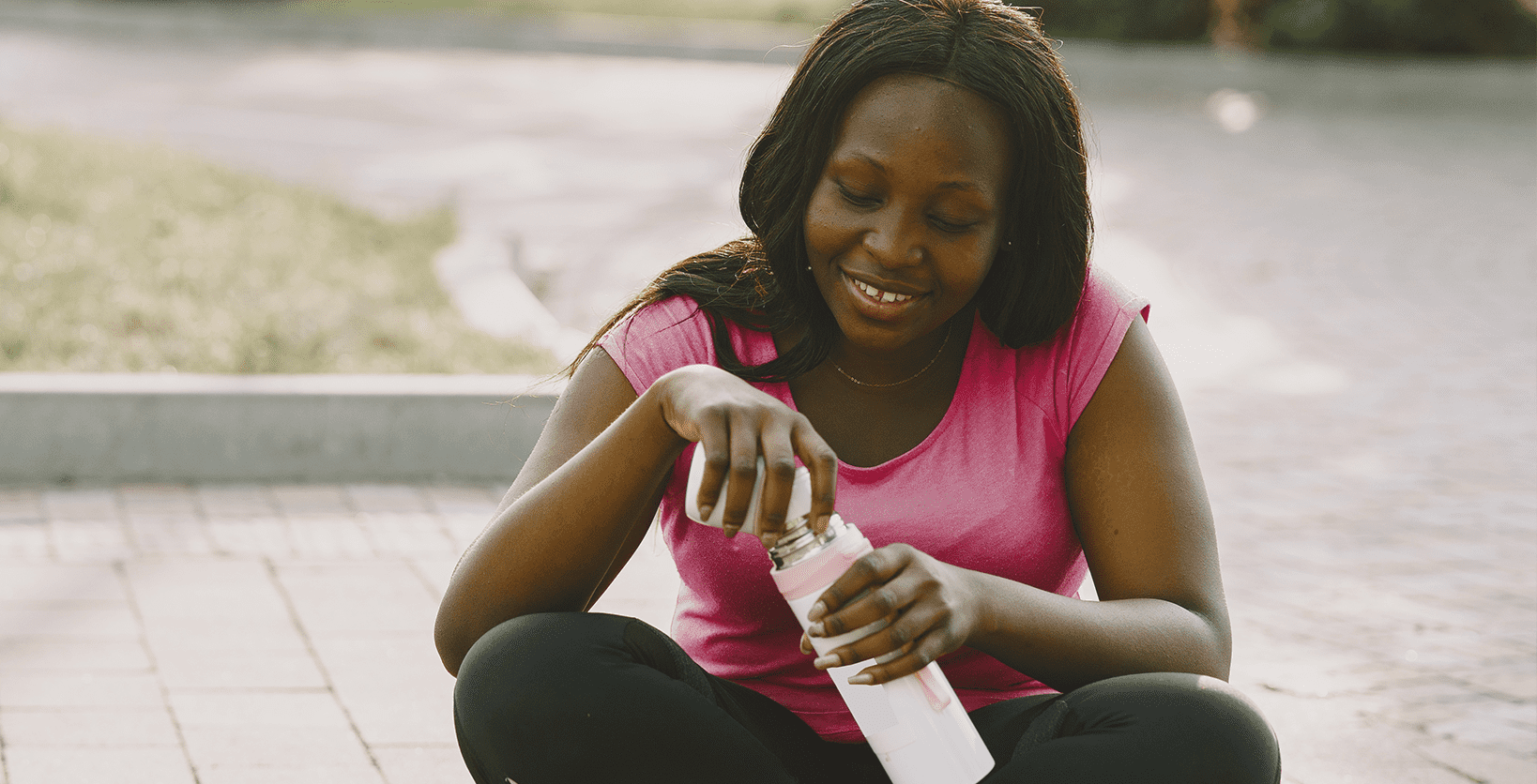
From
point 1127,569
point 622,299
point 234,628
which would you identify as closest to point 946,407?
point 1127,569

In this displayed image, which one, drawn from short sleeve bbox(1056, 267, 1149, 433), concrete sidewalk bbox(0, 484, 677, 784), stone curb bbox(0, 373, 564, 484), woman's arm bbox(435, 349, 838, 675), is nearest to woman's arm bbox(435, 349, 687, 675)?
woman's arm bbox(435, 349, 838, 675)

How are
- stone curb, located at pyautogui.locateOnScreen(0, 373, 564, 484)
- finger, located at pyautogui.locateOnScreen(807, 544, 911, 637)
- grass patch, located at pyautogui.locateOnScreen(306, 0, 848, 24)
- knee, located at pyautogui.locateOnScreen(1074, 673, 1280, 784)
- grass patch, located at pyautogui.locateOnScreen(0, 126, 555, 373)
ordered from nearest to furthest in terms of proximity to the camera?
1. finger, located at pyautogui.locateOnScreen(807, 544, 911, 637)
2. knee, located at pyautogui.locateOnScreen(1074, 673, 1280, 784)
3. stone curb, located at pyautogui.locateOnScreen(0, 373, 564, 484)
4. grass patch, located at pyautogui.locateOnScreen(0, 126, 555, 373)
5. grass patch, located at pyautogui.locateOnScreen(306, 0, 848, 24)

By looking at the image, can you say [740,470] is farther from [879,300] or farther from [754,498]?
[879,300]

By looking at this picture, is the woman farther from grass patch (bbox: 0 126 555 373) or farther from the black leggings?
grass patch (bbox: 0 126 555 373)

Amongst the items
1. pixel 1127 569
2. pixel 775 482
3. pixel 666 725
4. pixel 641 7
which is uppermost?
pixel 775 482

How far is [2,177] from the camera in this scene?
723 cm

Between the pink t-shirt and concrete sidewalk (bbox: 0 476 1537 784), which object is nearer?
the pink t-shirt

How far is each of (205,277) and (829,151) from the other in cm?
452

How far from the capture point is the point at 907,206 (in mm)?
1990

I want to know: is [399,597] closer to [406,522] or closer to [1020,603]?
[406,522]

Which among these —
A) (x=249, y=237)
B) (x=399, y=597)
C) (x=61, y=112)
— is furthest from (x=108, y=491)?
(x=61, y=112)

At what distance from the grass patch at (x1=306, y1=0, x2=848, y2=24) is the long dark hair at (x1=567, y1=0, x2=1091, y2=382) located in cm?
1762

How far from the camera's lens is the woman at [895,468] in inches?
72.8

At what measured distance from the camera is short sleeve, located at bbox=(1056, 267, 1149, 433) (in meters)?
2.12
